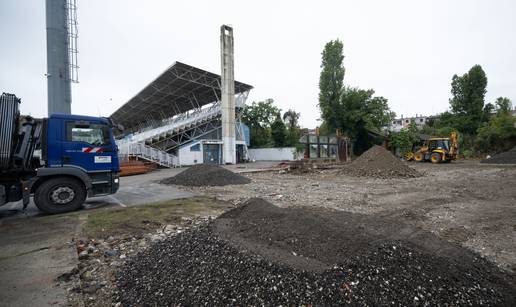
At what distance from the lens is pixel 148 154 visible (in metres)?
24.5

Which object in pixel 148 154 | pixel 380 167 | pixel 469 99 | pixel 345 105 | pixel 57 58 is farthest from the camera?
pixel 469 99

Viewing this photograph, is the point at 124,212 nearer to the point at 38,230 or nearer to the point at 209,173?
the point at 38,230

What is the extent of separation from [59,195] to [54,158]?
1034 millimetres

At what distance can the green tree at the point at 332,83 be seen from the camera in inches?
1282

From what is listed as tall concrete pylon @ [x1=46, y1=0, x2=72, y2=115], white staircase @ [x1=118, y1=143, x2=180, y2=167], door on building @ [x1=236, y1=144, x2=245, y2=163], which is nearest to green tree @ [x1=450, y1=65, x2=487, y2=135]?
door on building @ [x1=236, y1=144, x2=245, y2=163]

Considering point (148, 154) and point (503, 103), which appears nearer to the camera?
point (148, 154)

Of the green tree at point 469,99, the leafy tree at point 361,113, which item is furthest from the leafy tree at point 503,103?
the leafy tree at point 361,113

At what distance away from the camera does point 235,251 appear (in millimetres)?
3039

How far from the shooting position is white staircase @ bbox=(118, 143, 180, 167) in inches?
948

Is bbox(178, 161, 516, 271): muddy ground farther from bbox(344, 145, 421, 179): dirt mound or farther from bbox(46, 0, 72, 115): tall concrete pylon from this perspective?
bbox(46, 0, 72, 115): tall concrete pylon

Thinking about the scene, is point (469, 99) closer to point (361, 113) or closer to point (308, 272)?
point (361, 113)

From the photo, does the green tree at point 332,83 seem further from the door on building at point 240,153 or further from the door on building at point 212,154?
the door on building at point 212,154

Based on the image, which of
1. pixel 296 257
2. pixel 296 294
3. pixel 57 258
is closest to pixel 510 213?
pixel 296 257

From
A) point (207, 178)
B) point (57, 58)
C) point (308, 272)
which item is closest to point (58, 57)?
point (57, 58)
